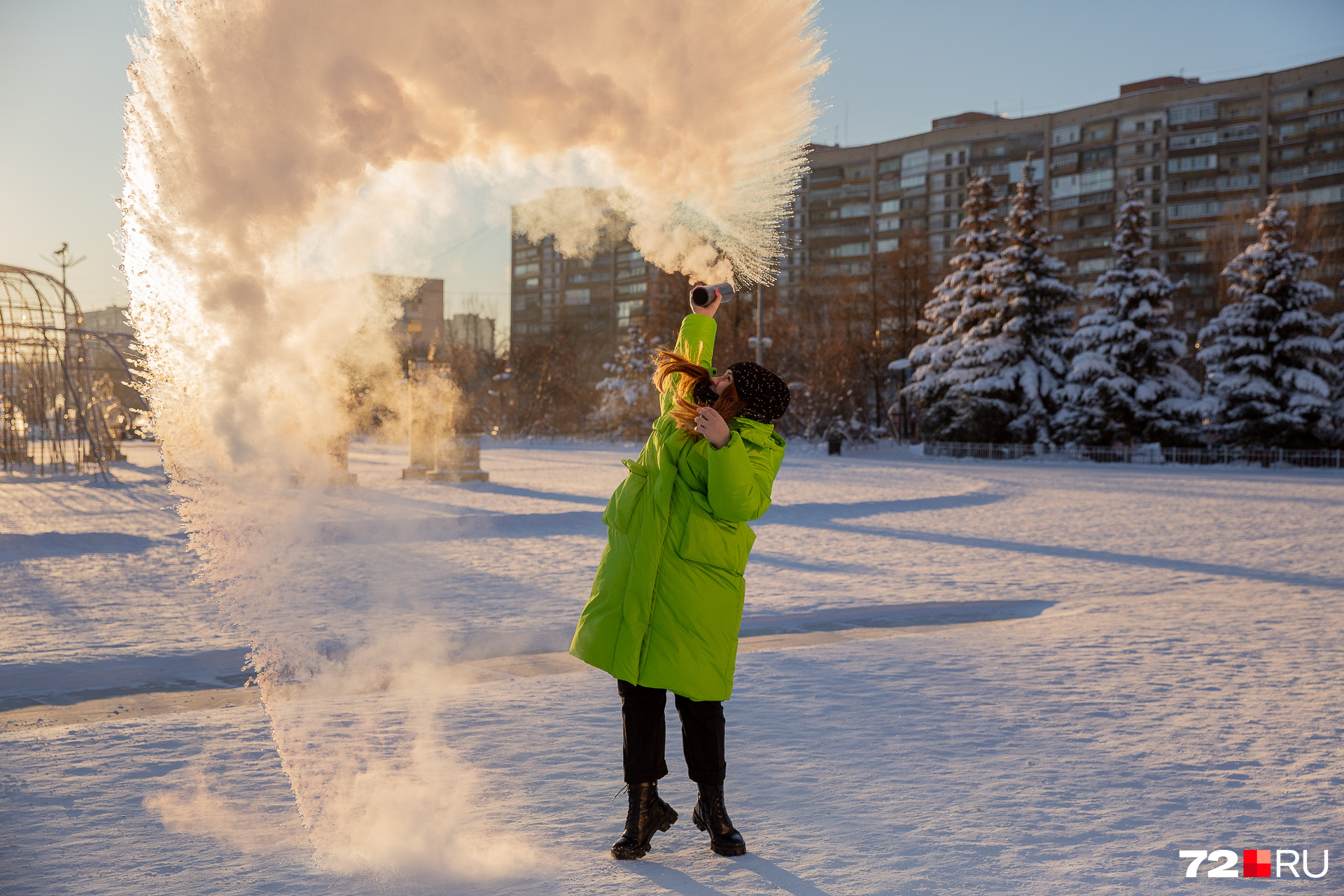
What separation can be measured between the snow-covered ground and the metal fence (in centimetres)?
2789

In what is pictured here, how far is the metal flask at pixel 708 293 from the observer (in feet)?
14.2

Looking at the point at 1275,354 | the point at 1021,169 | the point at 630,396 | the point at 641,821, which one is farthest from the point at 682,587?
the point at 1021,169

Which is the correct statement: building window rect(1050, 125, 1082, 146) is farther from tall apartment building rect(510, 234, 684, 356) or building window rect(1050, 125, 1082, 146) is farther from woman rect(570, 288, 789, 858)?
woman rect(570, 288, 789, 858)

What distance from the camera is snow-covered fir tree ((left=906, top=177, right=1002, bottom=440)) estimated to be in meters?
47.1

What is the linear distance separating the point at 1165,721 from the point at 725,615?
3.19 metres

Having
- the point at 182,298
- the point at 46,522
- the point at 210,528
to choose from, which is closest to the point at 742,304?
the point at 46,522

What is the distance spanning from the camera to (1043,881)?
362 cm

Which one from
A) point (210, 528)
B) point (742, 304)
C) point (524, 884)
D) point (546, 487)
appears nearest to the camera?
point (524, 884)

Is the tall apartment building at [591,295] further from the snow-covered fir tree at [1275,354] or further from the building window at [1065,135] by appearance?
the building window at [1065,135]

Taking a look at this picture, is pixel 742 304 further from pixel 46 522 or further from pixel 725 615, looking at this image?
pixel 725 615

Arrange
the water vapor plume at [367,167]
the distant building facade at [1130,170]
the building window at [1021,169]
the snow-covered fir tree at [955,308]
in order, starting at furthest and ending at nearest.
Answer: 1. the building window at [1021,169]
2. the distant building facade at [1130,170]
3. the snow-covered fir tree at [955,308]
4. the water vapor plume at [367,167]

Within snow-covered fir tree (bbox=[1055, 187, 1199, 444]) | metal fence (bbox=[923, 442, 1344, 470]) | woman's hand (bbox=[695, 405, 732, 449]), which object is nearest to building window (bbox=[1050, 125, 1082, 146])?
snow-covered fir tree (bbox=[1055, 187, 1199, 444])

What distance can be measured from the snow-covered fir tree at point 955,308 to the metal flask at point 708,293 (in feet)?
144

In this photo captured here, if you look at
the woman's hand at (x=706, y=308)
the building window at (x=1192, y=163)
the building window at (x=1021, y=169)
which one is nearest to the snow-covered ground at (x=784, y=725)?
the woman's hand at (x=706, y=308)
